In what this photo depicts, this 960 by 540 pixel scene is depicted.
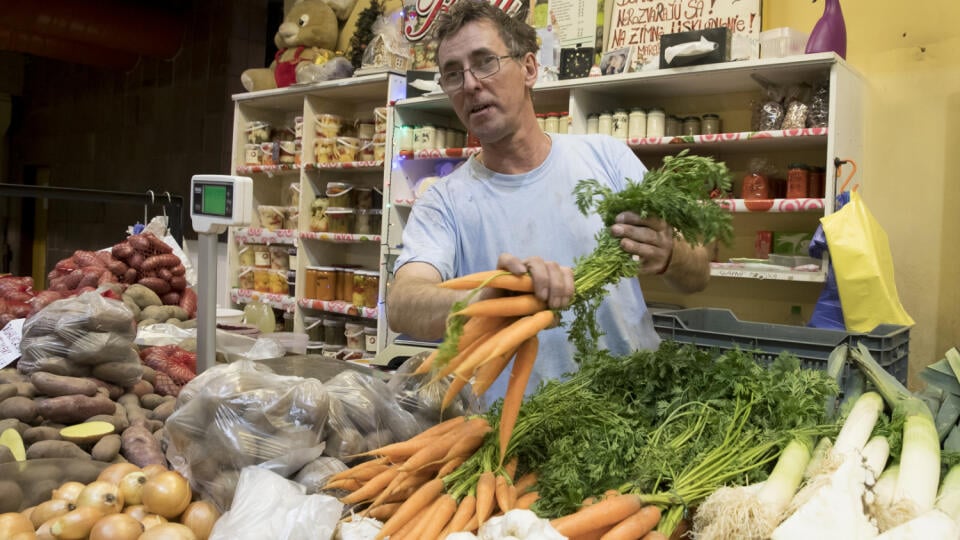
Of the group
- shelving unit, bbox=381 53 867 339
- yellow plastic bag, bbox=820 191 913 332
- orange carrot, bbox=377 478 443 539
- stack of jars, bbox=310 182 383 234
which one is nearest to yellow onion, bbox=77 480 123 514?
orange carrot, bbox=377 478 443 539

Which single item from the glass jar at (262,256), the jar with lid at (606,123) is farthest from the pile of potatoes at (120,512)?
the glass jar at (262,256)

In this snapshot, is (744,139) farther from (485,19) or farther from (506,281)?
(506,281)

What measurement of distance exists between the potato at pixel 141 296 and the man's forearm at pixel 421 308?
1872mm

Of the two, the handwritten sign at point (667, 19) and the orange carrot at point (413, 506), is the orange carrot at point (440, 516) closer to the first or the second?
the orange carrot at point (413, 506)

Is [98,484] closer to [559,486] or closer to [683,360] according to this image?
[559,486]

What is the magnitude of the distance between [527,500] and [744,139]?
2.74 metres

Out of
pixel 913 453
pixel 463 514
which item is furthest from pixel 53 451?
pixel 913 453

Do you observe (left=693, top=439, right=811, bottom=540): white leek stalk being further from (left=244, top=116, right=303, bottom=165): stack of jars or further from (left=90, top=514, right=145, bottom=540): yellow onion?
(left=244, top=116, right=303, bottom=165): stack of jars

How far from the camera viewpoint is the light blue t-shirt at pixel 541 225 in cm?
214

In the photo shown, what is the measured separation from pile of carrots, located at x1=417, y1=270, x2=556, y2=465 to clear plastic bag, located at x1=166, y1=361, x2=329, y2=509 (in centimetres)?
30

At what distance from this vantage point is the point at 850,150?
372 centimetres

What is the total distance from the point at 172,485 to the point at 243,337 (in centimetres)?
168

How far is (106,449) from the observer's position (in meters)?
Answer: 1.87

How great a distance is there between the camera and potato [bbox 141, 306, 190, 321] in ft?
10.6
